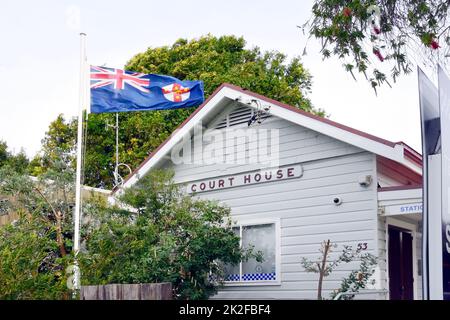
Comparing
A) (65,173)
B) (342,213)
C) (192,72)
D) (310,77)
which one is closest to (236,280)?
(342,213)

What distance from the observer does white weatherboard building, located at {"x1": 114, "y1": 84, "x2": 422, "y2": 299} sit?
36.7 feet

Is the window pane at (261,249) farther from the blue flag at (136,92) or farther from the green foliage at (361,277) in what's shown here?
the blue flag at (136,92)

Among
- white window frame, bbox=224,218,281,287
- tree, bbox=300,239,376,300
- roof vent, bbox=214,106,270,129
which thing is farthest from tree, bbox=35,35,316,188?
tree, bbox=300,239,376,300

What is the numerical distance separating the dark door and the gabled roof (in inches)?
54.8

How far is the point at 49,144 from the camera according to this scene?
3173cm

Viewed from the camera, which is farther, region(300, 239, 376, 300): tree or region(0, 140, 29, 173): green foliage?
region(0, 140, 29, 173): green foliage

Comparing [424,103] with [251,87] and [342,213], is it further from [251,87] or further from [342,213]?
[251,87]

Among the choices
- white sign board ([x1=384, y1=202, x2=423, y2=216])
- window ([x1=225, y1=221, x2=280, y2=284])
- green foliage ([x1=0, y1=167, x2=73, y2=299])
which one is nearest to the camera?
green foliage ([x1=0, y1=167, x2=73, y2=299])

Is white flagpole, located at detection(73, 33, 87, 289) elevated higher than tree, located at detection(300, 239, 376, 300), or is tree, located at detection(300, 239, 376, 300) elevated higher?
white flagpole, located at detection(73, 33, 87, 289)

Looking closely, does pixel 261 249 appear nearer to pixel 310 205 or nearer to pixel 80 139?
pixel 310 205

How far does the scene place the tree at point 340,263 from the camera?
34.6ft

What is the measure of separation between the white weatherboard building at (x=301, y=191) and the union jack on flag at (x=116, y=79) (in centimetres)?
145

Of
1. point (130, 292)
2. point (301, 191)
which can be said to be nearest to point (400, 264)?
point (301, 191)

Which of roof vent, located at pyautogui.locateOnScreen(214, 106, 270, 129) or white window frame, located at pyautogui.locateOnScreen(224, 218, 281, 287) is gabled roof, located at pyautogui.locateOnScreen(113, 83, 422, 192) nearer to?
roof vent, located at pyautogui.locateOnScreen(214, 106, 270, 129)
